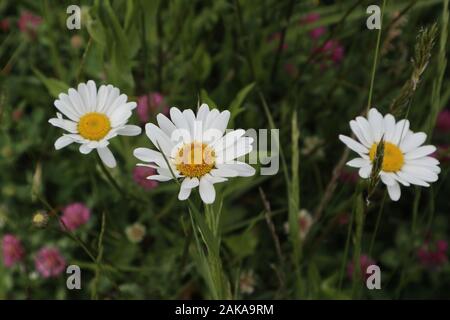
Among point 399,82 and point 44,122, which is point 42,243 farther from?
point 399,82

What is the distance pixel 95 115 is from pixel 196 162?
23 cm

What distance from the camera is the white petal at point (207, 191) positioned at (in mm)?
784

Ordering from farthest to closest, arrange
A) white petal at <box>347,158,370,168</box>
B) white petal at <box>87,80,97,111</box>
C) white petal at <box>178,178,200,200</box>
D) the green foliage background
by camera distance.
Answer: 1. the green foliage background
2. white petal at <box>87,80,97,111</box>
3. white petal at <box>347,158,370,168</box>
4. white petal at <box>178,178,200,200</box>

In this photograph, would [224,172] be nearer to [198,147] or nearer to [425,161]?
[198,147]

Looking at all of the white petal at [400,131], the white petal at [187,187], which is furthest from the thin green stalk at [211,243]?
the white petal at [400,131]

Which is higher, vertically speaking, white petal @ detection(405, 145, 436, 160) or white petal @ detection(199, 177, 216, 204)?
white petal @ detection(405, 145, 436, 160)

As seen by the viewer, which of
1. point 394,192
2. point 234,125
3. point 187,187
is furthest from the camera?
point 234,125

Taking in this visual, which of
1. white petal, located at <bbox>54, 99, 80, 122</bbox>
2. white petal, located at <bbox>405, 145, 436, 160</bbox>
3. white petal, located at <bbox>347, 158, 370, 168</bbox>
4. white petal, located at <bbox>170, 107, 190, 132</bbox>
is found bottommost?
white petal, located at <bbox>347, 158, 370, 168</bbox>

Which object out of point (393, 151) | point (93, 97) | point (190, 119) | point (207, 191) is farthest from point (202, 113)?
point (393, 151)

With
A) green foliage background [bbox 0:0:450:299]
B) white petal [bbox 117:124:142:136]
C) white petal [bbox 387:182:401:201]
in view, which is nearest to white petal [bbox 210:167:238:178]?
white petal [bbox 117:124:142:136]

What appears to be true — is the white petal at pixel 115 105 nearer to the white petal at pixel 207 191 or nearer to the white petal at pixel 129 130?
the white petal at pixel 129 130

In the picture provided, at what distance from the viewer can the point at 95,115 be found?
97 centimetres

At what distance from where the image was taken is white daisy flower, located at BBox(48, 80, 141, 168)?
91 cm

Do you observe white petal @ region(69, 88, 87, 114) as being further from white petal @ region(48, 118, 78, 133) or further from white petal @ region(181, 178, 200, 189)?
white petal @ region(181, 178, 200, 189)
